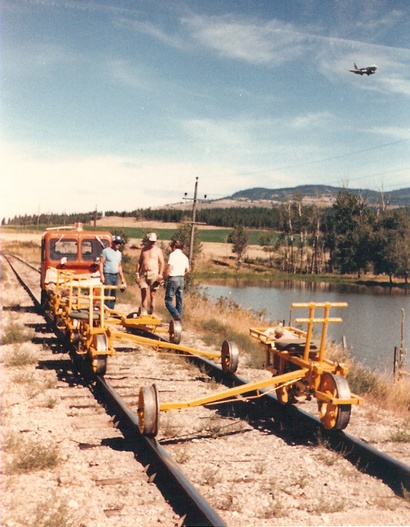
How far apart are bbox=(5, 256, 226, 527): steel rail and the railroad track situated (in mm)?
23

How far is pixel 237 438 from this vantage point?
19.1 feet

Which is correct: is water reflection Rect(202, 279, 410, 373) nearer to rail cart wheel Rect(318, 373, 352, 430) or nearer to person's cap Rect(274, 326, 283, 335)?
person's cap Rect(274, 326, 283, 335)

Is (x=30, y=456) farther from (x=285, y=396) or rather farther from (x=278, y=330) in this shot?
(x=278, y=330)

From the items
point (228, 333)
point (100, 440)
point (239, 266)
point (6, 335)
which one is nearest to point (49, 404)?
point (100, 440)

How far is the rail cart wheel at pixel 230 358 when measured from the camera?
7883 mm

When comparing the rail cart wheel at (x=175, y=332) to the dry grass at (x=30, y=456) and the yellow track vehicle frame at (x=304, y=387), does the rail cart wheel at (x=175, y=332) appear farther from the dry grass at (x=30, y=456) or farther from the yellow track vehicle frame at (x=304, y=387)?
the dry grass at (x=30, y=456)

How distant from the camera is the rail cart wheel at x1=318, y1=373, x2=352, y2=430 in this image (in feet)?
17.6

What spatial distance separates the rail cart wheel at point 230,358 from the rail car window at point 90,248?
22.3 feet

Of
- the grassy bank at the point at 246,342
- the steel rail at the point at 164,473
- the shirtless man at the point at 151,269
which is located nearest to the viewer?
the steel rail at the point at 164,473

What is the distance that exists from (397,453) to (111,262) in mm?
7499

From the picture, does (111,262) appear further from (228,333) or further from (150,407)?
(150,407)

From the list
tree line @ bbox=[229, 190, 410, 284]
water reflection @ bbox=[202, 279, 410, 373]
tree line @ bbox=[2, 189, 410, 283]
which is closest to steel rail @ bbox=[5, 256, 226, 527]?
water reflection @ bbox=[202, 279, 410, 373]

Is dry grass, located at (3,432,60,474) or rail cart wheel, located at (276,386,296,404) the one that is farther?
rail cart wheel, located at (276,386,296,404)

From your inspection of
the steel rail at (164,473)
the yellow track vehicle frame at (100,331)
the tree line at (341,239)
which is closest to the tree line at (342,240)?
the tree line at (341,239)
